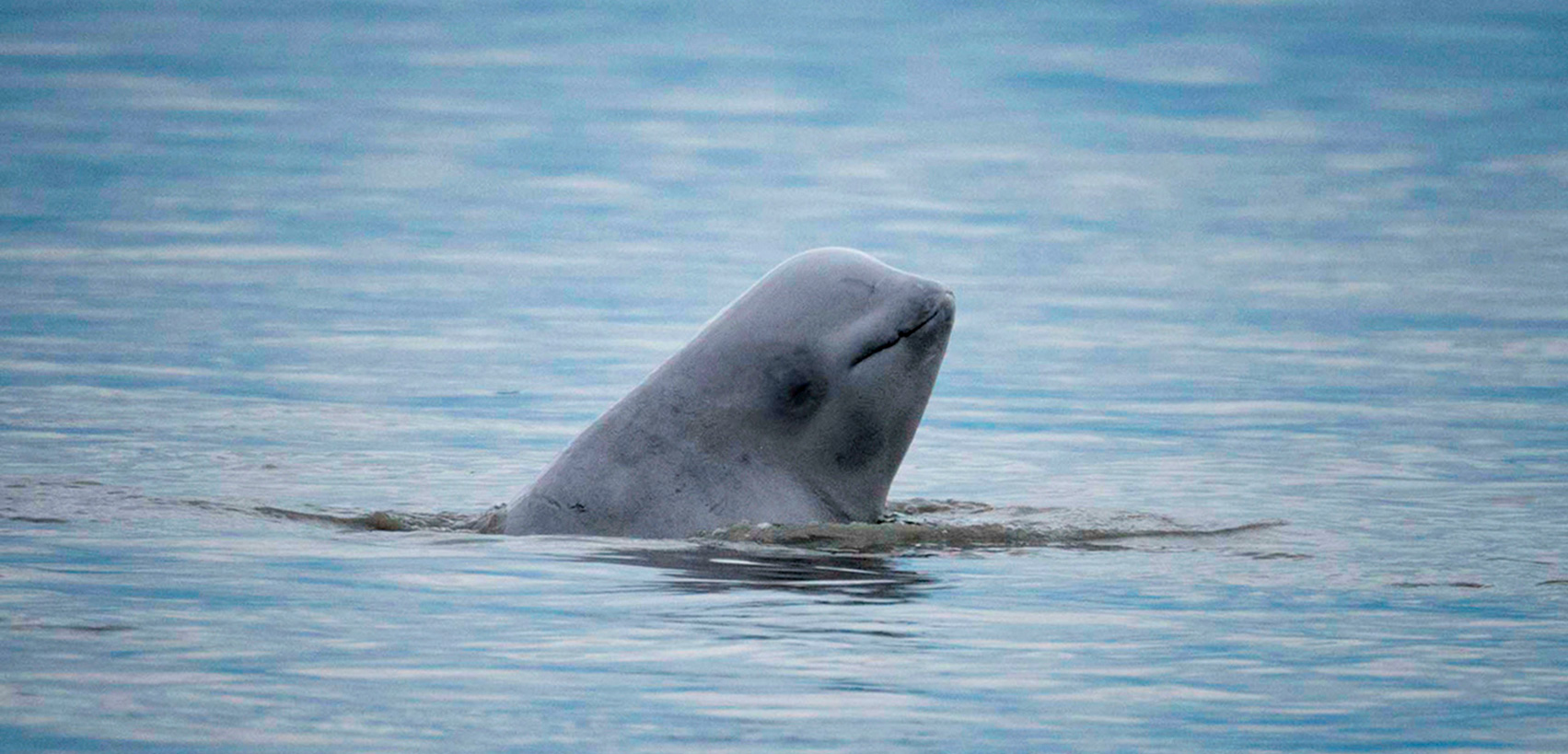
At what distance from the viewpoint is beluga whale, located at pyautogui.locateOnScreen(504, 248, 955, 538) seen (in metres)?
10.9

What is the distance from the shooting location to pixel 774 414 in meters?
11.0

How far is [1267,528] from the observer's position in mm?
12992

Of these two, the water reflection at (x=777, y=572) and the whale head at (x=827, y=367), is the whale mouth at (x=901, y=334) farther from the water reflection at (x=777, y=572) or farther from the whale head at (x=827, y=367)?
the water reflection at (x=777, y=572)

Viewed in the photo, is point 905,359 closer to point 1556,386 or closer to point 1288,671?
point 1288,671

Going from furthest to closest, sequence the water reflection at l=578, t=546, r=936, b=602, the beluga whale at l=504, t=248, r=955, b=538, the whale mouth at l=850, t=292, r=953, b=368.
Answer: the whale mouth at l=850, t=292, r=953, b=368, the beluga whale at l=504, t=248, r=955, b=538, the water reflection at l=578, t=546, r=936, b=602

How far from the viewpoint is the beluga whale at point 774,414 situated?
1090 cm

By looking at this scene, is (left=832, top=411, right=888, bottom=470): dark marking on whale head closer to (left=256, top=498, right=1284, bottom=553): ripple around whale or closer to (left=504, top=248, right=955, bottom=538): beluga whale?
(left=504, top=248, right=955, bottom=538): beluga whale

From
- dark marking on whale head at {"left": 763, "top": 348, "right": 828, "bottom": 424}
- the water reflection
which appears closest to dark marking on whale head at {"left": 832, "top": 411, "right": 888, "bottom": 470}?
dark marking on whale head at {"left": 763, "top": 348, "right": 828, "bottom": 424}

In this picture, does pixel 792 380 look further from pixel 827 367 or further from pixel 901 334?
pixel 901 334

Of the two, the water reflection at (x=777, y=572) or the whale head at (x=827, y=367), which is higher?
the whale head at (x=827, y=367)

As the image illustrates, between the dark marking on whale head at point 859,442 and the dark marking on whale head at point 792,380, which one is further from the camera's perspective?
the dark marking on whale head at point 859,442

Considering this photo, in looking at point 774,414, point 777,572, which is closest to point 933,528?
point 774,414

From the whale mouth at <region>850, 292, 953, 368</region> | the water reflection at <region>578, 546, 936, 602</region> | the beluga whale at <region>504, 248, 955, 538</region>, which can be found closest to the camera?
the water reflection at <region>578, 546, 936, 602</region>

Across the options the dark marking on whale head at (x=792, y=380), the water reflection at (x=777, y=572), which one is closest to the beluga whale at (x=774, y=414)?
the dark marking on whale head at (x=792, y=380)
